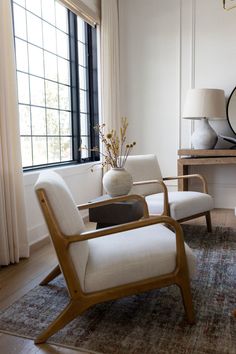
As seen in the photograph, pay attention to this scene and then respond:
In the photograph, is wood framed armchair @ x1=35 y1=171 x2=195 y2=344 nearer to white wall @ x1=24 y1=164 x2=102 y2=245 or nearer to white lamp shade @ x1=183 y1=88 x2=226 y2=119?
white wall @ x1=24 y1=164 x2=102 y2=245

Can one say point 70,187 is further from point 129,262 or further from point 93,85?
point 129,262

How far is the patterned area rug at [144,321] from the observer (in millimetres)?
1488

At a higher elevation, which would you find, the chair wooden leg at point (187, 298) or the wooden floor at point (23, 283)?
the chair wooden leg at point (187, 298)

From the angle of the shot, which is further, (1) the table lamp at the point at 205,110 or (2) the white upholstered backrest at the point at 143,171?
(1) the table lamp at the point at 205,110

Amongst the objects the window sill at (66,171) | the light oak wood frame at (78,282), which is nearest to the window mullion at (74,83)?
the window sill at (66,171)

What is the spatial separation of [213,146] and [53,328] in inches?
115

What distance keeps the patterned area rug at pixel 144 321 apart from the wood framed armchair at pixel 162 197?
69 cm

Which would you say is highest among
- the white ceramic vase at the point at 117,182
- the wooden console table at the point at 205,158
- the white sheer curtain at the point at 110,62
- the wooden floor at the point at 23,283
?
the white sheer curtain at the point at 110,62

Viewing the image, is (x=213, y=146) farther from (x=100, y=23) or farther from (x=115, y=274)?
(x=115, y=274)

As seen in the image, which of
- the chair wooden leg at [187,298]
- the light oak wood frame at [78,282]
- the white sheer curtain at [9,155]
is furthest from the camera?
the white sheer curtain at [9,155]

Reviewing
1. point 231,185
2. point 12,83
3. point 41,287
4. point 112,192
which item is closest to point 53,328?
point 41,287

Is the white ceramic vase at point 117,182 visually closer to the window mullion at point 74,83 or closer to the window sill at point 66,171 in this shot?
the window sill at point 66,171

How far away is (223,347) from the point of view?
1.46 m

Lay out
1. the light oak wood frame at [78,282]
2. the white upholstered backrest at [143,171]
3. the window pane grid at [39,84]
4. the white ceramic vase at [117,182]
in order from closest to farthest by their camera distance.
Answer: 1. the light oak wood frame at [78,282]
2. the white ceramic vase at [117,182]
3. the window pane grid at [39,84]
4. the white upholstered backrest at [143,171]
